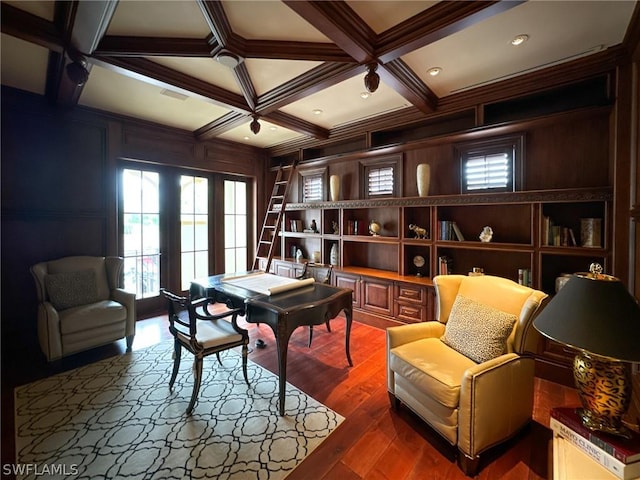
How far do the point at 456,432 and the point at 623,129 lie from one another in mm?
A: 2518

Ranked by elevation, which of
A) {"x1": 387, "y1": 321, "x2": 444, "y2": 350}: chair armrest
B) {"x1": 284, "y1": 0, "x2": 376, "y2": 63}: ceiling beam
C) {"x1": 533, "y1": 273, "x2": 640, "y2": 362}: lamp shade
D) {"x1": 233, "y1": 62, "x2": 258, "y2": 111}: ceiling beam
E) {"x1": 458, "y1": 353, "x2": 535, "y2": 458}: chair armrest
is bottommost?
{"x1": 458, "y1": 353, "x2": 535, "y2": 458}: chair armrest

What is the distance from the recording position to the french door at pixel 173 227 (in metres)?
4.17

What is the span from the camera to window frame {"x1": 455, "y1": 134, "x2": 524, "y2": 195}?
2.97 meters

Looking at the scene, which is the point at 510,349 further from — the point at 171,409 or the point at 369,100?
the point at 369,100

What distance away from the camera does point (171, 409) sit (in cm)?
220

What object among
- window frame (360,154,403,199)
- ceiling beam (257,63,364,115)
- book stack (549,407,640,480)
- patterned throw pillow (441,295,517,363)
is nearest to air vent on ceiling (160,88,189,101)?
ceiling beam (257,63,364,115)

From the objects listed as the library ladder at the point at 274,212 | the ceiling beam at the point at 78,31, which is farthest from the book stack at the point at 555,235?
the ceiling beam at the point at 78,31

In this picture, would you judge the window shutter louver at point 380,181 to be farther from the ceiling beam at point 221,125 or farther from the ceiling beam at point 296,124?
the ceiling beam at point 221,125

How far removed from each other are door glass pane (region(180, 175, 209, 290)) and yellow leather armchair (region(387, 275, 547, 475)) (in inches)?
148

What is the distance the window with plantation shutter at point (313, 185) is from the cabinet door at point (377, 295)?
5.57 feet

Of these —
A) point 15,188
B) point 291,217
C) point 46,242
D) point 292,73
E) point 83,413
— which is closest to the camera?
point 83,413

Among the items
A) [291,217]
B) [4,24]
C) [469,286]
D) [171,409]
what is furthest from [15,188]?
[469,286]

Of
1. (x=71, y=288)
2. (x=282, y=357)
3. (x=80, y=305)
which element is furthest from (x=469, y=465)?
(x=71, y=288)

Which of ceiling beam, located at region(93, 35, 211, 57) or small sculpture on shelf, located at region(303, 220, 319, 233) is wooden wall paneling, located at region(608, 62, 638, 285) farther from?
small sculpture on shelf, located at region(303, 220, 319, 233)
